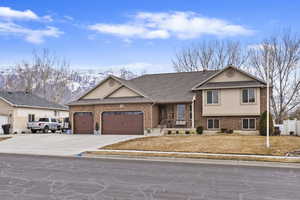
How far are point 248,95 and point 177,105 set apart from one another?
272 inches

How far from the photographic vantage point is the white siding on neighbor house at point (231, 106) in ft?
87.8

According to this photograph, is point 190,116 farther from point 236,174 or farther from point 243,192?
point 243,192

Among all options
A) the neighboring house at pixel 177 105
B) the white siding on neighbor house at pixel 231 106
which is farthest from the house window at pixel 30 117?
the white siding on neighbor house at pixel 231 106

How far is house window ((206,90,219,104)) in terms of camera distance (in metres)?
28.1

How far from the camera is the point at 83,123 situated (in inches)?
1225

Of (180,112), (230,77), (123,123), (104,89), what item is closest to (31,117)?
(104,89)

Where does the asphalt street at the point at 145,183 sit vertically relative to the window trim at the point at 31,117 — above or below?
below

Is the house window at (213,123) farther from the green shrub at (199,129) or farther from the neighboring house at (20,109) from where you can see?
the neighboring house at (20,109)

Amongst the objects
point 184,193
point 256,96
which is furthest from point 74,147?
point 256,96

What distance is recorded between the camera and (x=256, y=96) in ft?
87.8

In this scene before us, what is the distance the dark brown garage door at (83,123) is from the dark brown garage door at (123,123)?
1.64 m

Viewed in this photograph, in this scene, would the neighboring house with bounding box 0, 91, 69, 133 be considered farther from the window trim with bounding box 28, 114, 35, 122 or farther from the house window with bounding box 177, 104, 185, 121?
the house window with bounding box 177, 104, 185, 121

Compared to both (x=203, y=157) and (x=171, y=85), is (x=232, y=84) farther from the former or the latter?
(x=203, y=157)

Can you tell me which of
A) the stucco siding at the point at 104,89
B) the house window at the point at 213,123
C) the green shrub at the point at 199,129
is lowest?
the green shrub at the point at 199,129
